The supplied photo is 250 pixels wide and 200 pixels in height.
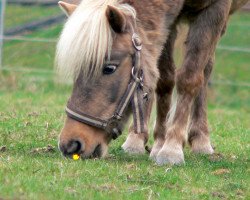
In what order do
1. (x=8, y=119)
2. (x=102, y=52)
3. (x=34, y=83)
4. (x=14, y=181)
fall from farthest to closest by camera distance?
(x=34, y=83)
(x=8, y=119)
(x=102, y=52)
(x=14, y=181)

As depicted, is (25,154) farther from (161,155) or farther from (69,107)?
(161,155)

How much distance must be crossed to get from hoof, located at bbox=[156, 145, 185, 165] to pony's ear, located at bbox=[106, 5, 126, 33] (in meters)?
1.10

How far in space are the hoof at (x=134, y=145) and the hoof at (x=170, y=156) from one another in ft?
2.28

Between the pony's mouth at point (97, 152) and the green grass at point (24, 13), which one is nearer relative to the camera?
the pony's mouth at point (97, 152)

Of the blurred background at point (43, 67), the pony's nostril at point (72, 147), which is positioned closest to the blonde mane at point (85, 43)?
the pony's nostril at point (72, 147)

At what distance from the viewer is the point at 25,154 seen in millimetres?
6531

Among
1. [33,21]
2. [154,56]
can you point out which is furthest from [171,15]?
[33,21]

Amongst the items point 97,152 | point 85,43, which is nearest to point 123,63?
point 85,43

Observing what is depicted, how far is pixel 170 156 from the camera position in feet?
21.8

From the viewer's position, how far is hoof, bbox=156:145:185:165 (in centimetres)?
660

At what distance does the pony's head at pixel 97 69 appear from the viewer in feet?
19.7

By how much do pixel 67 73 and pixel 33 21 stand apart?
48.2ft

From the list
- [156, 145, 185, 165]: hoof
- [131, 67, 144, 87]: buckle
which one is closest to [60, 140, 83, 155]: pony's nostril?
[131, 67, 144, 87]: buckle

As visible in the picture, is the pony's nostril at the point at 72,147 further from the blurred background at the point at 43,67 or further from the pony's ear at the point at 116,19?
the blurred background at the point at 43,67
